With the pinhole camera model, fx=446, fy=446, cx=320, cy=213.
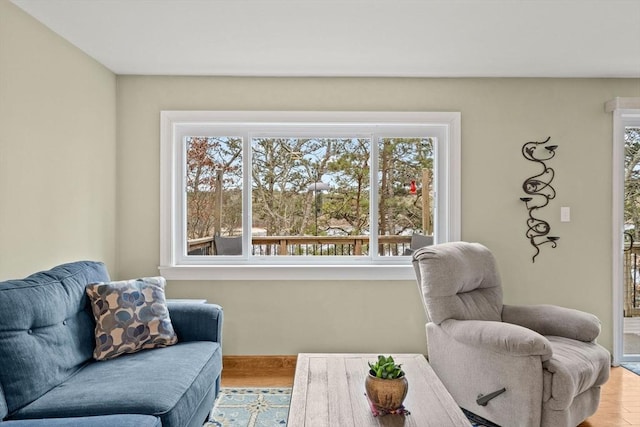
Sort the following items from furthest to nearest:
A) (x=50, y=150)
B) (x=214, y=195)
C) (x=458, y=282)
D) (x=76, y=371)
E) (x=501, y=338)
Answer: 1. (x=214, y=195)
2. (x=458, y=282)
3. (x=50, y=150)
4. (x=501, y=338)
5. (x=76, y=371)

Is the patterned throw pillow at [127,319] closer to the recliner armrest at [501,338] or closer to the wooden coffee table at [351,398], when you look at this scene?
the wooden coffee table at [351,398]

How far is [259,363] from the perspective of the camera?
3.56 m

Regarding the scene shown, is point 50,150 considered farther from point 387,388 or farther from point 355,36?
point 387,388

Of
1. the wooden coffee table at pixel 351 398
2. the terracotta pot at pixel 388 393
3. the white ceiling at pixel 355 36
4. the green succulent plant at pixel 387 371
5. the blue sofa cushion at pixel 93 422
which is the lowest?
the wooden coffee table at pixel 351 398

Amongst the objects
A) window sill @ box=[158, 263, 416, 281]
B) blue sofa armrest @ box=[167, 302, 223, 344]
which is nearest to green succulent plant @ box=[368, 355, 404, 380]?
blue sofa armrest @ box=[167, 302, 223, 344]

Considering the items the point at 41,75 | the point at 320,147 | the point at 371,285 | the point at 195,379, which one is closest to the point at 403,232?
the point at 371,285

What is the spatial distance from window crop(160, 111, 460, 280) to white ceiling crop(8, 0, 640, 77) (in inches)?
20.7

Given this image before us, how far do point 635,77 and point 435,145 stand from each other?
5.49 feet

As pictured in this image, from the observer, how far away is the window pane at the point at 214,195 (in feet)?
12.2

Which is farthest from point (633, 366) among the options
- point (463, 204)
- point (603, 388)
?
point (463, 204)

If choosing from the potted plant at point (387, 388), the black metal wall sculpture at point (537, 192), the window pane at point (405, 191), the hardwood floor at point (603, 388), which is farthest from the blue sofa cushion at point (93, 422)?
the black metal wall sculpture at point (537, 192)

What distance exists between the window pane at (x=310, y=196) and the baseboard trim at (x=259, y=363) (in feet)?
2.76

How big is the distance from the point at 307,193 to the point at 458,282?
4.91 feet

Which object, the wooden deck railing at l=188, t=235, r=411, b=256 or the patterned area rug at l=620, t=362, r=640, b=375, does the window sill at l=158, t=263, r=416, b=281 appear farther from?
the patterned area rug at l=620, t=362, r=640, b=375
